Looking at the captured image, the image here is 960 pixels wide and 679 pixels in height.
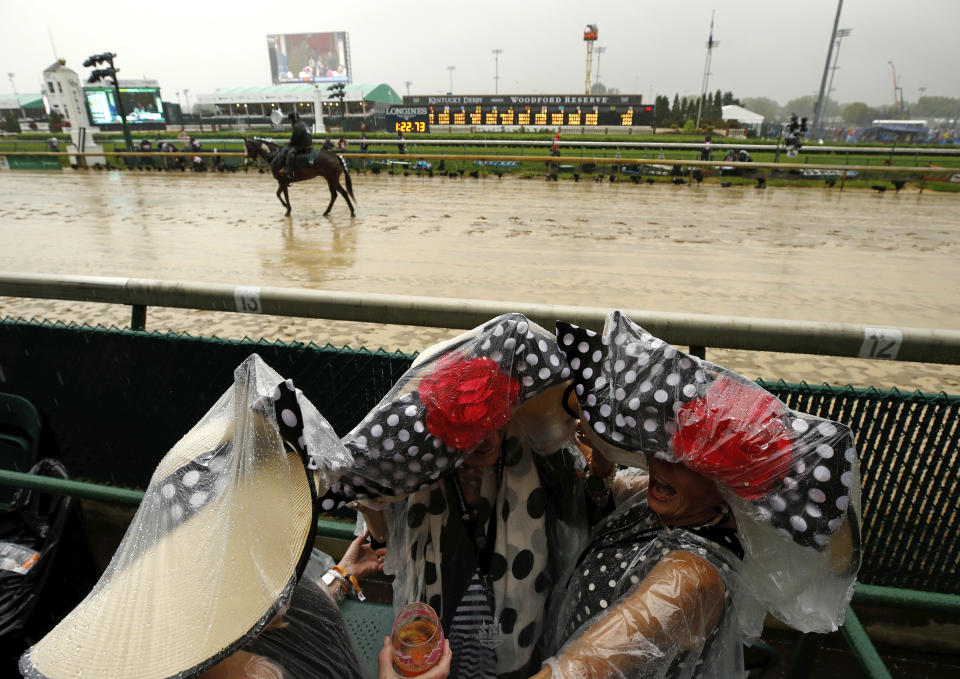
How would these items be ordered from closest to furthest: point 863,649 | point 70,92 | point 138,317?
point 863,649
point 138,317
point 70,92

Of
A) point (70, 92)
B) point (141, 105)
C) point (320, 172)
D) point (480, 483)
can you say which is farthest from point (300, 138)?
point (141, 105)

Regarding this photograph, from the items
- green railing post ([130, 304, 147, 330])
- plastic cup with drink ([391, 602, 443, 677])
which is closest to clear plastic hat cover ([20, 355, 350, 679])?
plastic cup with drink ([391, 602, 443, 677])

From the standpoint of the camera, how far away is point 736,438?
3.15 feet

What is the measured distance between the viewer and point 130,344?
2629mm

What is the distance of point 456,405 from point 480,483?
1.33 feet

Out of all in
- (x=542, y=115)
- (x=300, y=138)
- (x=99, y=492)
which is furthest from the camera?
(x=542, y=115)

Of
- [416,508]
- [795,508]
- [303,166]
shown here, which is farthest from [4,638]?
[303,166]

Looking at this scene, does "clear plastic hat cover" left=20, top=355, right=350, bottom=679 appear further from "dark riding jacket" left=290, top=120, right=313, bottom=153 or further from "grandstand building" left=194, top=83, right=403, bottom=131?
"grandstand building" left=194, top=83, right=403, bottom=131

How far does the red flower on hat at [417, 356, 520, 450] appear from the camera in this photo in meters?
1.09

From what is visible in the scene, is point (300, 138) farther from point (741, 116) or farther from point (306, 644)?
point (741, 116)

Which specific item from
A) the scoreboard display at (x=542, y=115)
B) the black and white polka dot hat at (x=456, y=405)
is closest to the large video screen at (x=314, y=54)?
the scoreboard display at (x=542, y=115)

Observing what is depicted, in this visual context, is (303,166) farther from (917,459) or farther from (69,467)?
(917,459)

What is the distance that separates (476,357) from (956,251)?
33.1ft

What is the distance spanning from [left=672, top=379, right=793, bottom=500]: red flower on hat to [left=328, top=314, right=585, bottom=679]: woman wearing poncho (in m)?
0.27
